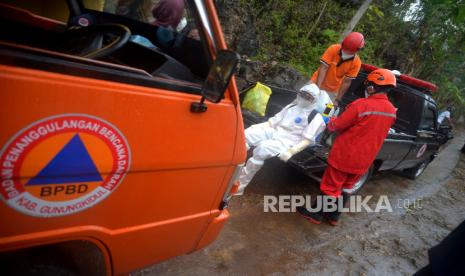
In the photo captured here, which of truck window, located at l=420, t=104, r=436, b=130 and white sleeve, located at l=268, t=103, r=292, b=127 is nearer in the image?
white sleeve, located at l=268, t=103, r=292, b=127

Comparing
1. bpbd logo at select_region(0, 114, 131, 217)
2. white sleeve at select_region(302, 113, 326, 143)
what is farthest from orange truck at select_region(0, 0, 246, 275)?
Result: white sleeve at select_region(302, 113, 326, 143)

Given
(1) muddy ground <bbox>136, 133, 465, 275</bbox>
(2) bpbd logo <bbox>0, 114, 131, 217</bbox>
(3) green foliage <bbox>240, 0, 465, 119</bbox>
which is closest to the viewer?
(2) bpbd logo <bbox>0, 114, 131, 217</bbox>

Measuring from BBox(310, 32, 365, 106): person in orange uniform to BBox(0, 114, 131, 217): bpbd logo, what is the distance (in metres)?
4.61

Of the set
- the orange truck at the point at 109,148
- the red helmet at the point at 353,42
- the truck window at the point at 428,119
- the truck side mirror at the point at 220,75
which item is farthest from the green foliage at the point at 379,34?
the truck side mirror at the point at 220,75

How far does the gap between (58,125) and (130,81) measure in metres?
0.35

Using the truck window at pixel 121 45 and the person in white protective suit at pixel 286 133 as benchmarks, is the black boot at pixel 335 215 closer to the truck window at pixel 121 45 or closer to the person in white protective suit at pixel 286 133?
the person in white protective suit at pixel 286 133

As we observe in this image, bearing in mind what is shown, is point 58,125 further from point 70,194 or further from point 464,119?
point 464,119

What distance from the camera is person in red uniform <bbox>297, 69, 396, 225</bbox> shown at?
354cm

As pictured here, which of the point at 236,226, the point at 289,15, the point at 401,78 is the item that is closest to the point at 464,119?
the point at 289,15

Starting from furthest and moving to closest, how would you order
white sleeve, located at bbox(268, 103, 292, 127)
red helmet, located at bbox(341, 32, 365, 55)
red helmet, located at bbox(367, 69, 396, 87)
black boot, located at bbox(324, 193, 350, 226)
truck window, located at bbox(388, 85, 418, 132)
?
truck window, located at bbox(388, 85, 418, 132) → red helmet, located at bbox(341, 32, 365, 55) → white sleeve, located at bbox(268, 103, 292, 127) → black boot, located at bbox(324, 193, 350, 226) → red helmet, located at bbox(367, 69, 396, 87)

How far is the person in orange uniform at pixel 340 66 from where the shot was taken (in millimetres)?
5078

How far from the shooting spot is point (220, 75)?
1.48 meters

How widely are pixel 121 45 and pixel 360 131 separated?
283cm

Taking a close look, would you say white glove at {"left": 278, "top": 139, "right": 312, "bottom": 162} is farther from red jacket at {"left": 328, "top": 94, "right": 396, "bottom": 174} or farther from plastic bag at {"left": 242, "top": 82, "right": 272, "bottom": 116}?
plastic bag at {"left": 242, "top": 82, "right": 272, "bottom": 116}
